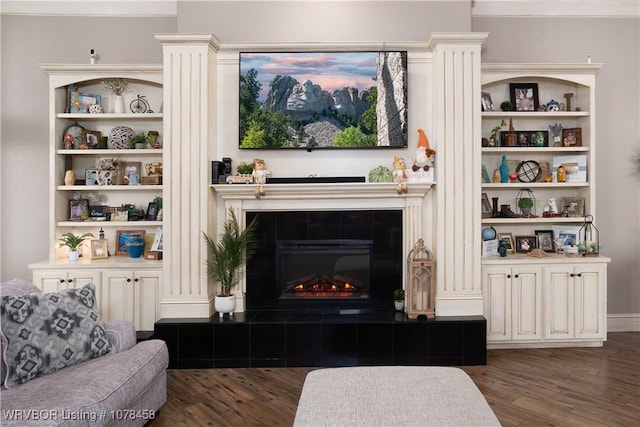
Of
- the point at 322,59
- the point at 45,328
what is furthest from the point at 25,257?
the point at 322,59

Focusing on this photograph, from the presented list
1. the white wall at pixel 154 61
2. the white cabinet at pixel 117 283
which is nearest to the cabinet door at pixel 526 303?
the white wall at pixel 154 61

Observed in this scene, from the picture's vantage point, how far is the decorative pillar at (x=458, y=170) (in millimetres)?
3582

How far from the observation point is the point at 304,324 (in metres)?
3.43

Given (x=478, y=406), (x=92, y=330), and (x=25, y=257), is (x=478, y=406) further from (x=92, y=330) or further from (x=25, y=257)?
(x=25, y=257)

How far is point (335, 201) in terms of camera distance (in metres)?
3.77

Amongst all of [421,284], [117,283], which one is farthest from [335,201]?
[117,283]

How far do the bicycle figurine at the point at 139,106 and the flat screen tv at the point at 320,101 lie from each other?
1.08 metres

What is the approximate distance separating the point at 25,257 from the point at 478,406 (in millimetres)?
4300

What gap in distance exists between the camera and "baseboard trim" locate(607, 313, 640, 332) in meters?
4.31

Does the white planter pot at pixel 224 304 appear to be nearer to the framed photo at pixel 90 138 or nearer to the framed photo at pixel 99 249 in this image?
the framed photo at pixel 99 249

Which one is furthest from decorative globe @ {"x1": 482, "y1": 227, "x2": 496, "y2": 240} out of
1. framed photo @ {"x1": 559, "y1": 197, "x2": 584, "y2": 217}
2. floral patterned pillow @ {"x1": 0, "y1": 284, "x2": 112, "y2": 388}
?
floral patterned pillow @ {"x1": 0, "y1": 284, "x2": 112, "y2": 388}

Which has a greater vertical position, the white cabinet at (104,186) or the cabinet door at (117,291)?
the white cabinet at (104,186)

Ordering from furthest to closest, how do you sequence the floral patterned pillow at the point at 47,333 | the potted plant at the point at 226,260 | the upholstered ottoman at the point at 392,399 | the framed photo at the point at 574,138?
the framed photo at the point at 574,138 < the potted plant at the point at 226,260 < the floral patterned pillow at the point at 47,333 < the upholstered ottoman at the point at 392,399

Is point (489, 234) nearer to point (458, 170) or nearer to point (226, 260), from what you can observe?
point (458, 170)
